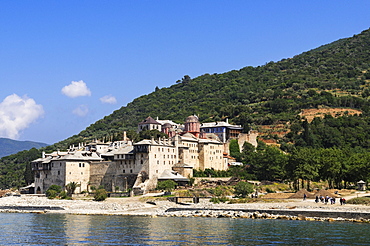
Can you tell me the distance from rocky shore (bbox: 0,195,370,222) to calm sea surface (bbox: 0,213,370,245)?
266 cm

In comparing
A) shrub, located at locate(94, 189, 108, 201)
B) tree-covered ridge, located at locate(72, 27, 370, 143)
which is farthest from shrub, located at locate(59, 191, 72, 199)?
tree-covered ridge, located at locate(72, 27, 370, 143)

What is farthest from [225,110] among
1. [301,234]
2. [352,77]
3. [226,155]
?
[301,234]

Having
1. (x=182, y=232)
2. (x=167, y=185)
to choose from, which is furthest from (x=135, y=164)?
(x=182, y=232)

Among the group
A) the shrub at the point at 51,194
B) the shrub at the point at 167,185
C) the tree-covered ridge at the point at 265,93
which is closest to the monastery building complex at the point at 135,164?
the shrub at the point at 167,185

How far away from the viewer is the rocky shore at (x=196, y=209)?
48.4 m

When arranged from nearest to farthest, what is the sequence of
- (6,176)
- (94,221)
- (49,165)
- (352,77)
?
(94,221)
(49,165)
(6,176)
(352,77)

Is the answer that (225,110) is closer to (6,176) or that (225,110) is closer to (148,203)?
(6,176)

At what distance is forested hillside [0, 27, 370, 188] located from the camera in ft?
336

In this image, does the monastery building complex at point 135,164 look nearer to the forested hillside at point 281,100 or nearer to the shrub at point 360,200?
the forested hillside at point 281,100

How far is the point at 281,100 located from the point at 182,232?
283 ft

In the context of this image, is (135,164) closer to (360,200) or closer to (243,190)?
(243,190)

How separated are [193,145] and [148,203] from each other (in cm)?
2040

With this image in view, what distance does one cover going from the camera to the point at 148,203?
209 feet

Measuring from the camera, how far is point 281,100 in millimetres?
122750
